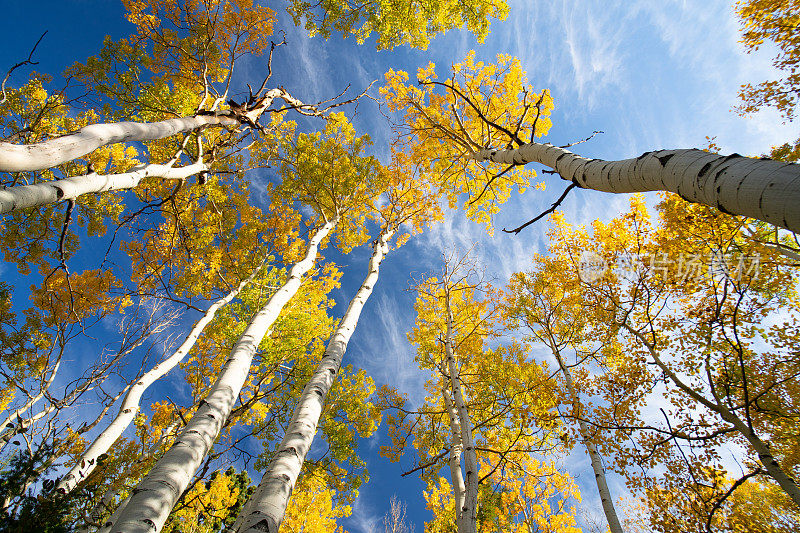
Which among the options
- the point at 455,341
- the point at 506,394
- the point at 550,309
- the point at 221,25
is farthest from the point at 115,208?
the point at 550,309

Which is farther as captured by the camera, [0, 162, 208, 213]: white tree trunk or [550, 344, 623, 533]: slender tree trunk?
[550, 344, 623, 533]: slender tree trunk

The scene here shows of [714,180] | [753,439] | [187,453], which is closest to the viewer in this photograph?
[714,180]

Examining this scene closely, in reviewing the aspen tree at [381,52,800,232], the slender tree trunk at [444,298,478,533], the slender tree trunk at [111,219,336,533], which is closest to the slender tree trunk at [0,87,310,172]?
the slender tree trunk at [111,219,336,533]

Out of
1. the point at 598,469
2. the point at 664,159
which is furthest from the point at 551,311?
the point at 664,159

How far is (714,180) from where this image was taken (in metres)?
1.37

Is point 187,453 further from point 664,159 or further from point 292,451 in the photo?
point 664,159

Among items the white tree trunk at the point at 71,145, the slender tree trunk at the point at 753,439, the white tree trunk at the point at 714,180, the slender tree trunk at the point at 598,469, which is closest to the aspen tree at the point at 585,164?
the white tree trunk at the point at 714,180

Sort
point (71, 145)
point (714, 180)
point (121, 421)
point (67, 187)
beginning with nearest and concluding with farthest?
point (714, 180) < point (71, 145) < point (67, 187) < point (121, 421)

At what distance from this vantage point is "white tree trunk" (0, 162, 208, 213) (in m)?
2.18

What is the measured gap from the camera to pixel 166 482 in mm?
2213

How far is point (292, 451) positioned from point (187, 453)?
84 centimetres

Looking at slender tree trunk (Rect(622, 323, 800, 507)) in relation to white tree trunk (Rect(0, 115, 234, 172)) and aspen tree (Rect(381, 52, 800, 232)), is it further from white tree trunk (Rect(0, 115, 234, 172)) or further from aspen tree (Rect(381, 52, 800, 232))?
white tree trunk (Rect(0, 115, 234, 172))

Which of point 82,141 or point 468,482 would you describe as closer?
point 82,141

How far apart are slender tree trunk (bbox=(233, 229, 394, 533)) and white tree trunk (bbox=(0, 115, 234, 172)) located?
2805mm
